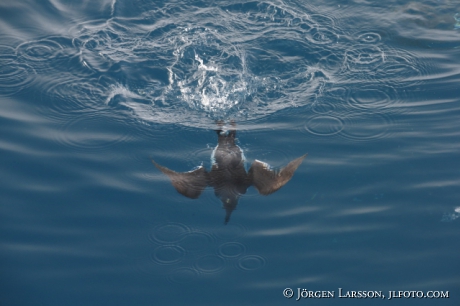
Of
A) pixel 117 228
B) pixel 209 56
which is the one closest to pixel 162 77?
pixel 209 56

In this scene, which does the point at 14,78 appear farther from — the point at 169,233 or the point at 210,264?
the point at 210,264

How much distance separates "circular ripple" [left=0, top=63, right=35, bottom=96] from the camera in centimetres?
942

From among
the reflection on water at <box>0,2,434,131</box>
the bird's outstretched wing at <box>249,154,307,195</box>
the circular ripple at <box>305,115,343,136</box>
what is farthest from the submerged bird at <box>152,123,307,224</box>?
the reflection on water at <box>0,2,434,131</box>

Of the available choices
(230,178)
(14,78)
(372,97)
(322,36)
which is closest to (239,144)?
(230,178)

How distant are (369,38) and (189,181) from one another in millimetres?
5793

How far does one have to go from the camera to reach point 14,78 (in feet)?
31.6

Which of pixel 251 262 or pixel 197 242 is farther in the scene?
pixel 197 242

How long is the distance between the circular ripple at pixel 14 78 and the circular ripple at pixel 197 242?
493 centimetres

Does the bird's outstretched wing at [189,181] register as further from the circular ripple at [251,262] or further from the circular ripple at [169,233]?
the circular ripple at [251,262]

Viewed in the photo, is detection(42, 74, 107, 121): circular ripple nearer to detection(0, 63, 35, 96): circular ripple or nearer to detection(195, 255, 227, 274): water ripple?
detection(0, 63, 35, 96): circular ripple

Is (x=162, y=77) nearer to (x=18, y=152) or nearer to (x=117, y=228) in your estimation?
(x=18, y=152)

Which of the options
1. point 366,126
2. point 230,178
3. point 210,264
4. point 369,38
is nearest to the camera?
point 210,264

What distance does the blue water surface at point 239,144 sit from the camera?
668 cm

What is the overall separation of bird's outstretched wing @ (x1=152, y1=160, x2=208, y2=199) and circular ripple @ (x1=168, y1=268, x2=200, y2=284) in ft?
4.30
